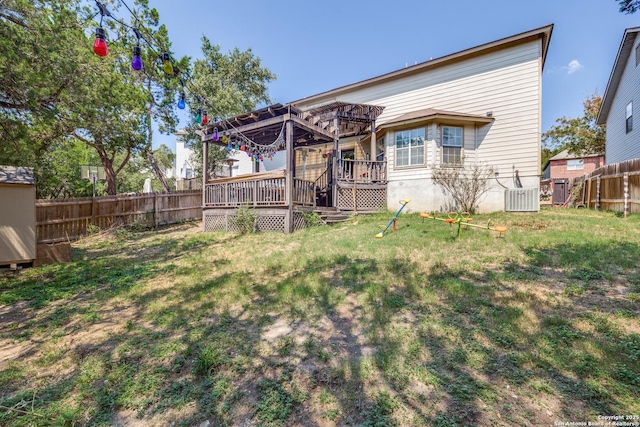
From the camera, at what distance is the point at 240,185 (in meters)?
10.1

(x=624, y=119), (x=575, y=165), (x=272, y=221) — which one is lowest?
(x=272, y=221)

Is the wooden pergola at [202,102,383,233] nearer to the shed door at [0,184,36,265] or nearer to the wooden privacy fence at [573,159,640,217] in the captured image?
the shed door at [0,184,36,265]

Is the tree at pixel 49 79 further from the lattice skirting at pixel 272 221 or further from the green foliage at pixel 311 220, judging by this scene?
the green foliage at pixel 311 220

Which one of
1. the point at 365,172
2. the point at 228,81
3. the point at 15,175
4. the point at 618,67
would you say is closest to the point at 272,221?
the point at 365,172

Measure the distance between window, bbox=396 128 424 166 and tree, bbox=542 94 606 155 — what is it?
739 inches

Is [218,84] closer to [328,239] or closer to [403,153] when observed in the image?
[403,153]

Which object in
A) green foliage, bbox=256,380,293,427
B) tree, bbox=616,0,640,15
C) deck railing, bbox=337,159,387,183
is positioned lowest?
green foliage, bbox=256,380,293,427

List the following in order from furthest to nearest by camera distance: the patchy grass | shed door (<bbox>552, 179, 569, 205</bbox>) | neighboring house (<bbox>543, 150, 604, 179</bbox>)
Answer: neighboring house (<bbox>543, 150, 604, 179</bbox>), shed door (<bbox>552, 179, 569, 205</bbox>), the patchy grass

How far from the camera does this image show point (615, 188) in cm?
975

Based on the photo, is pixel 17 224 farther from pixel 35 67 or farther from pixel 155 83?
pixel 155 83

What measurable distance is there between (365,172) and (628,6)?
8.40m

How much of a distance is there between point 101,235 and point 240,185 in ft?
19.2

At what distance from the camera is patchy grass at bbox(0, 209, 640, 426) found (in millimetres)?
1995

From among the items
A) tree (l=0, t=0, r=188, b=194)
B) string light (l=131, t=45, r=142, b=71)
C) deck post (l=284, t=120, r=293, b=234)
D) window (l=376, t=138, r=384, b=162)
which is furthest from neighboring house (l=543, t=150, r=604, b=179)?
tree (l=0, t=0, r=188, b=194)
